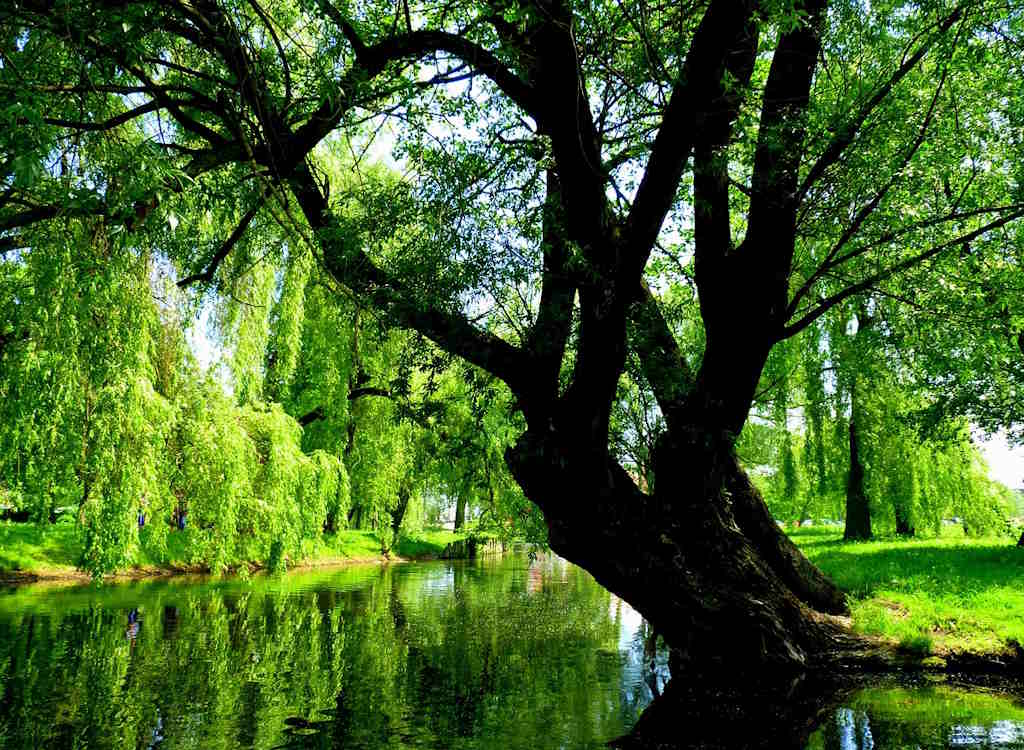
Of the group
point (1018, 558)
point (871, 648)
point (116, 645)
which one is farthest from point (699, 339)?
point (116, 645)

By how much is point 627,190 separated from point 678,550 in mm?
3693

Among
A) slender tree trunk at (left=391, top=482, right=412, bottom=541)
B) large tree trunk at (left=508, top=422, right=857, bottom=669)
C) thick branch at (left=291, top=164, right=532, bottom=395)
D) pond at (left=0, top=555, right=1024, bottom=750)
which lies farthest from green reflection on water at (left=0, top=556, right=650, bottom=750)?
slender tree trunk at (left=391, top=482, right=412, bottom=541)

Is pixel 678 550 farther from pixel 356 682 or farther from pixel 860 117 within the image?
pixel 860 117

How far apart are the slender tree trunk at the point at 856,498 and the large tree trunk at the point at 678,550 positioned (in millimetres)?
12115

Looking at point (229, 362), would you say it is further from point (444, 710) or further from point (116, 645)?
point (444, 710)

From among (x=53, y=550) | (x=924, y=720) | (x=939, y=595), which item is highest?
(x=939, y=595)

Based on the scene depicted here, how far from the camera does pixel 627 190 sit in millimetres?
7777

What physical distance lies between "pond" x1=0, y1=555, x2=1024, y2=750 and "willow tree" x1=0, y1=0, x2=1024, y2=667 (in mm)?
1390

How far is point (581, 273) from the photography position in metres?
6.35

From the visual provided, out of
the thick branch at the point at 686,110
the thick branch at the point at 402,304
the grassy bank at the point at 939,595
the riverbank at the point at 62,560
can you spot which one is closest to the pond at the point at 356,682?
the grassy bank at the point at 939,595

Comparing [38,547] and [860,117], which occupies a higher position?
[860,117]

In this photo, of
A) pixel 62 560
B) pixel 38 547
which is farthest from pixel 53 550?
pixel 62 560

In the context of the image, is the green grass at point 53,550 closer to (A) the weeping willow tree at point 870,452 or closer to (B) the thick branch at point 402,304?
(B) the thick branch at point 402,304

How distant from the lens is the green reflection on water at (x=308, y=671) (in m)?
6.12
